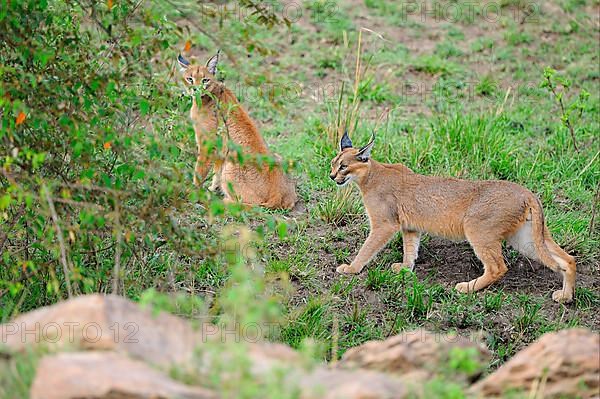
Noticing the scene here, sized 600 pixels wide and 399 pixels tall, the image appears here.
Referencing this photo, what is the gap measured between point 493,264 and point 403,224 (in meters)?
0.86

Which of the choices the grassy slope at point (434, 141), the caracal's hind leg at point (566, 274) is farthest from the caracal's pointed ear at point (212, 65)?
the caracal's hind leg at point (566, 274)

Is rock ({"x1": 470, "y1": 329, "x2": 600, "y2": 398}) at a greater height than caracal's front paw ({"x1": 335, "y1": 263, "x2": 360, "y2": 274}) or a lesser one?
greater

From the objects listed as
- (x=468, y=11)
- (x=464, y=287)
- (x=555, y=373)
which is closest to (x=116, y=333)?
(x=555, y=373)

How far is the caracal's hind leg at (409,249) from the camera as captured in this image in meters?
7.75

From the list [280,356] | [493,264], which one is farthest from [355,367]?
[493,264]

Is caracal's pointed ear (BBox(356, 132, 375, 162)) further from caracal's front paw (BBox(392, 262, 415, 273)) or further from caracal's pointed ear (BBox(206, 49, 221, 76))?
caracal's pointed ear (BBox(206, 49, 221, 76))

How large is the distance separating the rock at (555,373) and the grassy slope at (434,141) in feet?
6.99

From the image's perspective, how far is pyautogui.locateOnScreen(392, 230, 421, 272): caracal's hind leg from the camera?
7746 millimetres

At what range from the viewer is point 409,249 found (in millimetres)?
7828

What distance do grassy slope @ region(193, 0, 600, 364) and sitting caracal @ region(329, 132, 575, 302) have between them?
215mm

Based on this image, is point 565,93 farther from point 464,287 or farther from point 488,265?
point 464,287

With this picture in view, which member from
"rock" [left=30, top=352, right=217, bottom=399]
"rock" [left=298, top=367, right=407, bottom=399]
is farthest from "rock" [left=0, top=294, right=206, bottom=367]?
"rock" [left=298, top=367, right=407, bottom=399]

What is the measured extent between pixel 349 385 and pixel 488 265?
393 cm

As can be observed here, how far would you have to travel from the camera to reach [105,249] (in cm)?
644
